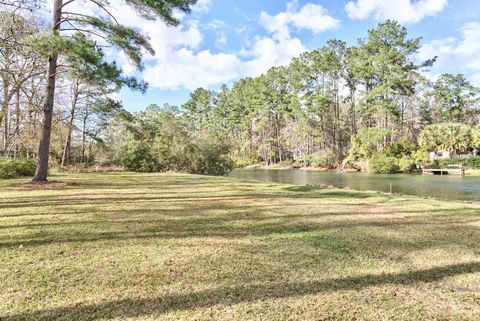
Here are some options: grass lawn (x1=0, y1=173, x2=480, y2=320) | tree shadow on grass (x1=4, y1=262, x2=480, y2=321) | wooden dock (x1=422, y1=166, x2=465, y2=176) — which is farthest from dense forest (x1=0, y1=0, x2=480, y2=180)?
tree shadow on grass (x1=4, y1=262, x2=480, y2=321)

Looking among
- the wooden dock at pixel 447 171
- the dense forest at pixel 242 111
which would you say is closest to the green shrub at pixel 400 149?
the dense forest at pixel 242 111

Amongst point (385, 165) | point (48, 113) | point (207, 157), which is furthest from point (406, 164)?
point (48, 113)

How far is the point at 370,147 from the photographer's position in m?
39.8

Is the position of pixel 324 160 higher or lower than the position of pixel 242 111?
lower

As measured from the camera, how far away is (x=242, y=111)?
6153cm

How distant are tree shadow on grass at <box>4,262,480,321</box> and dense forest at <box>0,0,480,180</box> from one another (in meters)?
8.12

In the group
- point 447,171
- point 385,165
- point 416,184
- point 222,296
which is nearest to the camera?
point 222,296

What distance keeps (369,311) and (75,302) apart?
7.54 ft

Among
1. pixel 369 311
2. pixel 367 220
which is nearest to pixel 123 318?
pixel 369 311

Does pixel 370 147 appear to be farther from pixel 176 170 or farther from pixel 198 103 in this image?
pixel 198 103

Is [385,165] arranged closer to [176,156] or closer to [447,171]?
[447,171]

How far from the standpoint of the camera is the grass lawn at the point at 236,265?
2.57 metres

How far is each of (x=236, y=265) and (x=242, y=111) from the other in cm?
5894

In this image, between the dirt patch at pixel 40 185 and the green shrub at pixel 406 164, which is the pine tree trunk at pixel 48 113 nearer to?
the dirt patch at pixel 40 185
